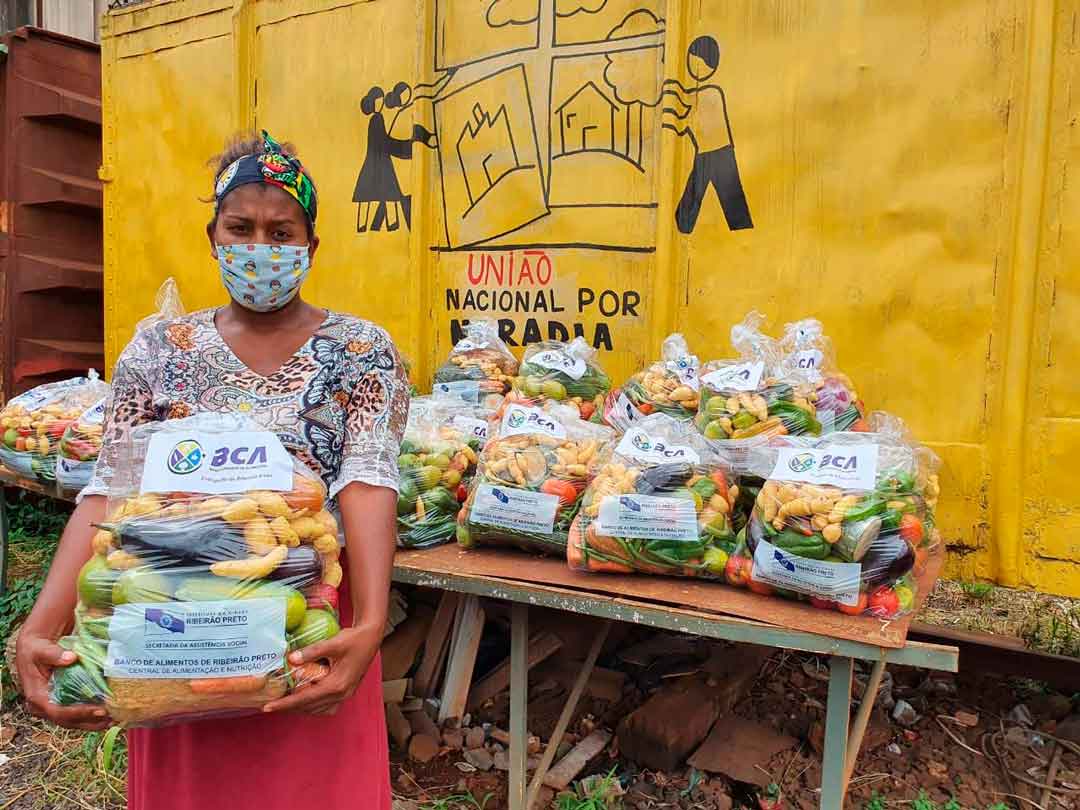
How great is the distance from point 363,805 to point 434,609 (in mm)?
1824

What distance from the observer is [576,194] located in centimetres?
328

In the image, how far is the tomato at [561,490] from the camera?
2.17m

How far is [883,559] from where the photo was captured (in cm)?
171

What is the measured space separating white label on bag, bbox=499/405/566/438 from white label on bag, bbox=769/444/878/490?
27.2 inches

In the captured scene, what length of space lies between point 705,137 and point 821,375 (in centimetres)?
111

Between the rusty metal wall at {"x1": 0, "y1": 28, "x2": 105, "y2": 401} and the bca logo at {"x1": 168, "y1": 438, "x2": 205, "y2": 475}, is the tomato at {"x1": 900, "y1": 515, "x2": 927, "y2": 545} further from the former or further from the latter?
the rusty metal wall at {"x1": 0, "y1": 28, "x2": 105, "y2": 401}

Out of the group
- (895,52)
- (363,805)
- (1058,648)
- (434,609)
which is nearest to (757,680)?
(1058,648)

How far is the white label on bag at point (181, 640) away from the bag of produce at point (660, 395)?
159 cm

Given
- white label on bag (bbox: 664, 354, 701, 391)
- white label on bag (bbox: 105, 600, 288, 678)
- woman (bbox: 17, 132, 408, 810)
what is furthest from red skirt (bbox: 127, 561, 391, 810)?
white label on bag (bbox: 664, 354, 701, 391)

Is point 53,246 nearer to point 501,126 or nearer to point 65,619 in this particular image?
point 501,126

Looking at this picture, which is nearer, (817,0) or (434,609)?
(817,0)

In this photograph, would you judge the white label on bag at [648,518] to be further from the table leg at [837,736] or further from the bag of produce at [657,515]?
the table leg at [837,736]

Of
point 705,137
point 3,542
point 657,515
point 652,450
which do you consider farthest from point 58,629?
point 3,542

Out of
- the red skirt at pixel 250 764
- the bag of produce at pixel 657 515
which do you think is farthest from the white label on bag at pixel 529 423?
the red skirt at pixel 250 764
